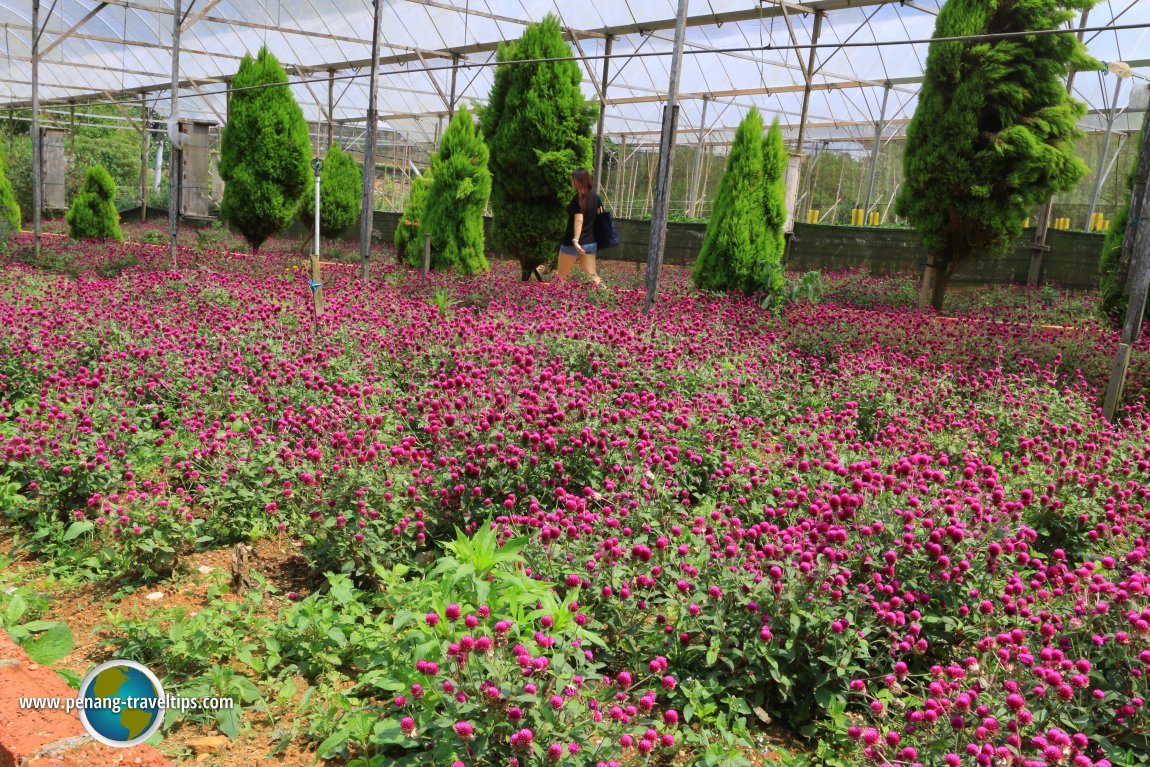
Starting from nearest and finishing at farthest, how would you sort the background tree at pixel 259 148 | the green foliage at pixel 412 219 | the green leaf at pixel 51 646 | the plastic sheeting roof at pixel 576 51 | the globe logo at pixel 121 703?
1. the globe logo at pixel 121 703
2. the green leaf at pixel 51 646
3. the background tree at pixel 259 148
4. the green foliage at pixel 412 219
5. the plastic sheeting roof at pixel 576 51

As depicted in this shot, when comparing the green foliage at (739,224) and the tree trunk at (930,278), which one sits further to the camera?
the tree trunk at (930,278)

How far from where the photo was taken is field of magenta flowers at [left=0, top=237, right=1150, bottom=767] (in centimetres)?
223

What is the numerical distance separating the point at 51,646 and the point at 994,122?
1081 centimetres

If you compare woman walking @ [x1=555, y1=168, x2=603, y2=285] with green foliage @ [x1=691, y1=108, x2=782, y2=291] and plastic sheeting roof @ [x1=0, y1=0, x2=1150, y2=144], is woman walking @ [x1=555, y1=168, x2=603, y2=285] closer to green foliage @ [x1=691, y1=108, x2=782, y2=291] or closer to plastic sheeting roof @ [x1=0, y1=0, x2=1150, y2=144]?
green foliage @ [x1=691, y1=108, x2=782, y2=291]

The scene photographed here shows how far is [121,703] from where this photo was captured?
2359 mm

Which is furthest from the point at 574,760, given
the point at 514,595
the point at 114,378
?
the point at 114,378

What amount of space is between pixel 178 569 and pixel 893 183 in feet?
89.4

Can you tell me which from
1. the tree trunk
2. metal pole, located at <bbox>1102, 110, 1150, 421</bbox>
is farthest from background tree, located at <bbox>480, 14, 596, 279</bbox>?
metal pole, located at <bbox>1102, 110, 1150, 421</bbox>

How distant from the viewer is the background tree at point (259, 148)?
14.4 metres

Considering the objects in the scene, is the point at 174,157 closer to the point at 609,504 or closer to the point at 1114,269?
the point at 609,504

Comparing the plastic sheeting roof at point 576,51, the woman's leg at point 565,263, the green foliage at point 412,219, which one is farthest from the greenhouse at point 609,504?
the plastic sheeting roof at point 576,51

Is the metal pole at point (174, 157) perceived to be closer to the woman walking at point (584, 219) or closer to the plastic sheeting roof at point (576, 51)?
the plastic sheeting roof at point (576, 51)

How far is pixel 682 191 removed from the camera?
30.2m

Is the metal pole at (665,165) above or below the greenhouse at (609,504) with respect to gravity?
above
